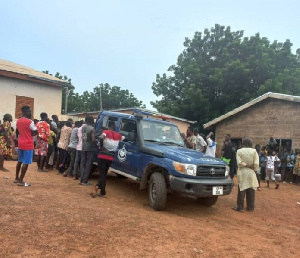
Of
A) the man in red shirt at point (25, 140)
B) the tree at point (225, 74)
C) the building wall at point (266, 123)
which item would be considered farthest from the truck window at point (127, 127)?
the tree at point (225, 74)

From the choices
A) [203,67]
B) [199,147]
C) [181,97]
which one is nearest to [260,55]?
[203,67]

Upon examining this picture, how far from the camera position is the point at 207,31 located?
26.7 metres

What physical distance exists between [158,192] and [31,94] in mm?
10168

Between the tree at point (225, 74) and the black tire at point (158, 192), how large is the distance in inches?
663

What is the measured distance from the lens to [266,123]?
1456 cm

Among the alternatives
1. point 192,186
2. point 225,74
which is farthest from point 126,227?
point 225,74

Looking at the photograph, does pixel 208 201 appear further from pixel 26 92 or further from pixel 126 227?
pixel 26 92

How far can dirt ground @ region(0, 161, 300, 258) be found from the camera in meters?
3.61

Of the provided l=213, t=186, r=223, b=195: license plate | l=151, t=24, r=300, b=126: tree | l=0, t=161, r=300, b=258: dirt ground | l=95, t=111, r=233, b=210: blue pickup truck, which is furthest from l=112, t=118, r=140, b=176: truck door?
l=151, t=24, r=300, b=126: tree

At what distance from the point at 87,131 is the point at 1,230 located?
3616mm

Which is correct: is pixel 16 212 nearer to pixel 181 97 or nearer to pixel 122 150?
pixel 122 150

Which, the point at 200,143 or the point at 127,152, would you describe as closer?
the point at 127,152

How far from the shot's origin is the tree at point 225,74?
72.0 feet

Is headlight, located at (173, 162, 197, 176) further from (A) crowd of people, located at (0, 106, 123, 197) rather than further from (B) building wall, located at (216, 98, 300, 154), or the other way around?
(B) building wall, located at (216, 98, 300, 154)
